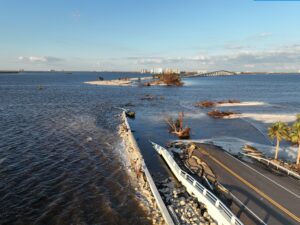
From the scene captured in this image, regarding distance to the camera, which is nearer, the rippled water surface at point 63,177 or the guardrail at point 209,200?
the guardrail at point 209,200

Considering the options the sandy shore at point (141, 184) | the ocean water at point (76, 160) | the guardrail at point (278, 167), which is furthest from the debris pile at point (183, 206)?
the guardrail at point (278, 167)

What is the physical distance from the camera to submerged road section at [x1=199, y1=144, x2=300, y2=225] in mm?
22203

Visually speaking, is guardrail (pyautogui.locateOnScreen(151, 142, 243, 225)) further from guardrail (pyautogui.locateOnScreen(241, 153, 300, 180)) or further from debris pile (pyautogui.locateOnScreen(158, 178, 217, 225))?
guardrail (pyautogui.locateOnScreen(241, 153, 300, 180))

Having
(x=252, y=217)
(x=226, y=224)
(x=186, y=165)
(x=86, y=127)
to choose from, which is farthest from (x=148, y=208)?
(x=86, y=127)

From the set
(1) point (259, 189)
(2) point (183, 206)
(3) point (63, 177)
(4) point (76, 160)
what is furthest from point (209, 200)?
(4) point (76, 160)

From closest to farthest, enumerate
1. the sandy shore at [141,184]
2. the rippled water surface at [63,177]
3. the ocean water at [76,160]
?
the sandy shore at [141,184] → the rippled water surface at [63,177] → the ocean water at [76,160]

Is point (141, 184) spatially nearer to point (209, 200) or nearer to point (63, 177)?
point (209, 200)

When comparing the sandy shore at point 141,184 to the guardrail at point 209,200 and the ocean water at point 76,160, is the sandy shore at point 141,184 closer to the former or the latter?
the ocean water at point 76,160

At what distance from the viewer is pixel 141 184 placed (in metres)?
30.6

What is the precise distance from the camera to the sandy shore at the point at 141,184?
24.1m

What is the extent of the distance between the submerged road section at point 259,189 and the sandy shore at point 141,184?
22.9ft

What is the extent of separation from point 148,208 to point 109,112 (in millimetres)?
56702

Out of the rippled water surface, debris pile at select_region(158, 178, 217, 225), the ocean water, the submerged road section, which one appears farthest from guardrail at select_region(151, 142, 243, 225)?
the rippled water surface

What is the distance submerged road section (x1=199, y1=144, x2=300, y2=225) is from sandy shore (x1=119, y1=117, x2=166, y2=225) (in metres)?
6.97
